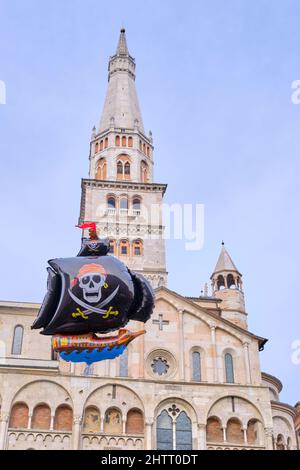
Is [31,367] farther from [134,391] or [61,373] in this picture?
[134,391]

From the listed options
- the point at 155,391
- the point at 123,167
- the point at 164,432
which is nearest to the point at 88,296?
the point at 155,391

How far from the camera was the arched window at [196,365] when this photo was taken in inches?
1702

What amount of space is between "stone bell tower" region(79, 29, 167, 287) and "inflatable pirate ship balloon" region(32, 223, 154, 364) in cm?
3840

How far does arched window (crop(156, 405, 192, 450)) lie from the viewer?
1596 inches

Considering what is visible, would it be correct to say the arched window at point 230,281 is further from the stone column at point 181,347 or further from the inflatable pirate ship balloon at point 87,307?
the inflatable pirate ship balloon at point 87,307

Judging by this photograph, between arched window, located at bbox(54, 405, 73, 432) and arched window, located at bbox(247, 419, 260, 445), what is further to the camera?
Answer: arched window, located at bbox(247, 419, 260, 445)

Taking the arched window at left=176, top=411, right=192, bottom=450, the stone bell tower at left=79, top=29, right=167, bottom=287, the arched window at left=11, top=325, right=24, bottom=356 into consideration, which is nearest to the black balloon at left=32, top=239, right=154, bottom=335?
the arched window at left=176, top=411, right=192, bottom=450

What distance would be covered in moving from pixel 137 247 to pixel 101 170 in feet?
37.0

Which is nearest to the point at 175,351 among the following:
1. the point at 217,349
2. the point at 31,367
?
the point at 217,349

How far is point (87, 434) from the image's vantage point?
132 ft

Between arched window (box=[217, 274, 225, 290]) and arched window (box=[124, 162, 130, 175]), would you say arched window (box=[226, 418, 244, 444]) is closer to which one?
arched window (box=[217, 274, 225, 290])

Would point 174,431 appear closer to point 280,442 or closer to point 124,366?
point 124,366

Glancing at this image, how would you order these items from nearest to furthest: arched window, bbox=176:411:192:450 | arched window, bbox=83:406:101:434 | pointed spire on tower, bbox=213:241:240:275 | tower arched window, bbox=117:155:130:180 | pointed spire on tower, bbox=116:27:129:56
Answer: arched window, bbox=83:406:101:434 → arched window, bbox=176:411:192:450 → pointed spire on tower, bbox=213:241:240:275 → tower arched window, bbox=117:155:130:180 → pointed spire on tower, bbox=116:27:129:56

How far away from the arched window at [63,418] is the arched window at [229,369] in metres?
10.2
